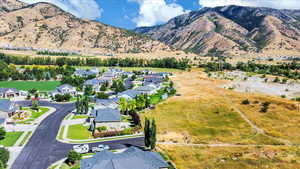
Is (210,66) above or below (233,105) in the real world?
above

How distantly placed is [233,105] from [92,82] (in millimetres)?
60199

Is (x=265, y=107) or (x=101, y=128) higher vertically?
(x=101, y=128)

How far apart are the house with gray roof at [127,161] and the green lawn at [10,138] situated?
20688 millimetres

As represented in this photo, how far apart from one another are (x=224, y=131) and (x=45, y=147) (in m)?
38.1

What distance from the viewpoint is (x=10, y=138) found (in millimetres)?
45000

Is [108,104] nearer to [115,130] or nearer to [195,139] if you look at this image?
[115,130]

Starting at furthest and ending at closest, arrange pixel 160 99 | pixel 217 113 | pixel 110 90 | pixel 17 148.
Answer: pixel 110 90, pixel 160 99, pixel 217 113, pixel 17 148

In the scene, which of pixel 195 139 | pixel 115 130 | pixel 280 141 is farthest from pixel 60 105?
pixel 280 141

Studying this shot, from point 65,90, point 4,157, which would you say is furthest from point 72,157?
point 65,90

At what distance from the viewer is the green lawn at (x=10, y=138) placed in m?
42.5

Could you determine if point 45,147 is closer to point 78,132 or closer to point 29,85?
point 78,132

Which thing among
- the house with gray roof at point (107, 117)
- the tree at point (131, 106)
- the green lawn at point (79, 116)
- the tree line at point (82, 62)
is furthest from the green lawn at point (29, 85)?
the house with gray roof at point (107, 117)

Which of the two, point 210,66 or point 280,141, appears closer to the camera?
point 280,141

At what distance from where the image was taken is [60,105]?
72875mm
